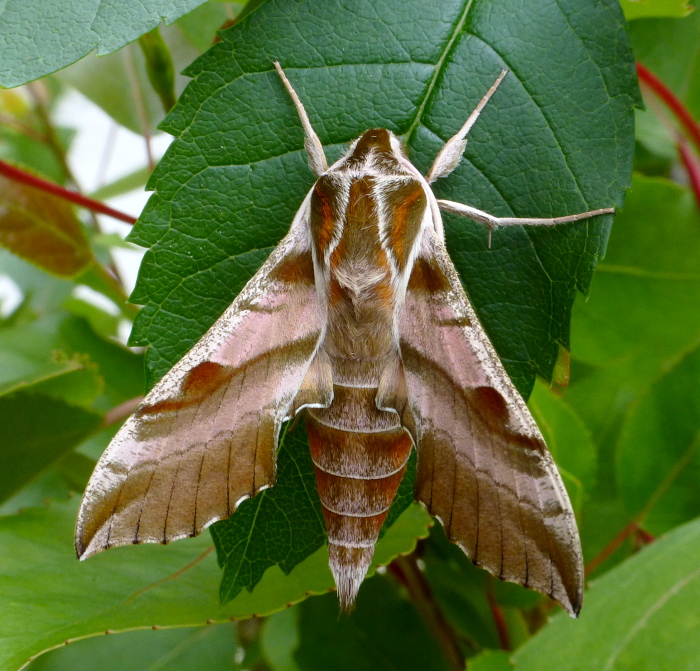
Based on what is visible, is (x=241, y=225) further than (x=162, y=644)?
No

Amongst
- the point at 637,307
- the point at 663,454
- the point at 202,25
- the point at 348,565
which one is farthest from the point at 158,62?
the point at 663,454

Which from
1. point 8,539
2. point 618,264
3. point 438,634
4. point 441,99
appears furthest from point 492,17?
point 438,634

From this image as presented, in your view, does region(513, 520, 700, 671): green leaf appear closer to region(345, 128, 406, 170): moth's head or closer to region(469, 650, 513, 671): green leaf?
region(469, 650, 513, 671): green leaf

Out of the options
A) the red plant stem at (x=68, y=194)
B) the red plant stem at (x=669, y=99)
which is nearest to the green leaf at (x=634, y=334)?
the red plant stem at (x=669, y=99)

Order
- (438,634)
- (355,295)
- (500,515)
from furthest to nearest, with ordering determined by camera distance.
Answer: (438,634) → (355,295) → (500,515)

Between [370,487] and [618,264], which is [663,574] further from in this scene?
[618,264]

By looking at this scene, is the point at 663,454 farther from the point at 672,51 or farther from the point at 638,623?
the point at 672,51

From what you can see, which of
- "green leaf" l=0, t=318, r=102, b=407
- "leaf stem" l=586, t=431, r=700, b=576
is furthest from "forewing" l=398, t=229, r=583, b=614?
"green leaf" l=0, t=318, r=102, b=407
